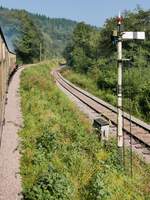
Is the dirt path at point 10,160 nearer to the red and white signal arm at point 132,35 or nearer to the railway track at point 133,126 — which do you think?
the railway track at point 133,126

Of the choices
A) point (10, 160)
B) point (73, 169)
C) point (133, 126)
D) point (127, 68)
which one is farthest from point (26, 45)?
point (73, 169)

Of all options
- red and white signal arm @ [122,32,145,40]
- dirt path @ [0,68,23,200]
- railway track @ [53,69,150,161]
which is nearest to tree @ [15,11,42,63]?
railway track @ [53,69,150,161]

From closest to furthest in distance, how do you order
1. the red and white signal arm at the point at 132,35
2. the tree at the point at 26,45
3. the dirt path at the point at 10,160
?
the dirt path at the point at 10,160 → the red and white signal arm at the point at 132,35 → the tree at the point at 26,45

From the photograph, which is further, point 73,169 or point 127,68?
point 127,68

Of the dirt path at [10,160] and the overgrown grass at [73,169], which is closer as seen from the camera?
the overgrown grass at [73,169]

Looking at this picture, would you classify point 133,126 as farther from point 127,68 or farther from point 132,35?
point 127,68

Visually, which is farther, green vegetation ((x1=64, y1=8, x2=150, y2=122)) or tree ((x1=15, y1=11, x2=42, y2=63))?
tree ((x1=15, y1=11, x2=42, y2=63))

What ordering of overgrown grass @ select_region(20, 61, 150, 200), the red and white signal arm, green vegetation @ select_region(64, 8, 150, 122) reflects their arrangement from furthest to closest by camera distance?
green vegetation @ select_region(64, 8, 150, 122)
the red and white signal arm
overgrown grass @ select_region(20, 61, 150, 200)

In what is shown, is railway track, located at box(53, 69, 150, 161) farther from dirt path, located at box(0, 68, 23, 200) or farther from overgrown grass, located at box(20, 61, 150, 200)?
dirt path, located at box(0, 68, 23, 200)

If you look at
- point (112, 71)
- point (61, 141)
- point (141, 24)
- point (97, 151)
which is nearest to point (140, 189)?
point (97, 151)

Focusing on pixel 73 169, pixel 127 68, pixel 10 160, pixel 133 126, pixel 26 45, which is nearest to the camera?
pixel 73 169

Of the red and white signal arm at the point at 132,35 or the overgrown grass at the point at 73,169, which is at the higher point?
the red and white signal arm at the point at 132,35

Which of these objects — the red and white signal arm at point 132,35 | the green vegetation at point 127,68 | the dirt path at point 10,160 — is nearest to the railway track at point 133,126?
the green vegetation at point 127,68

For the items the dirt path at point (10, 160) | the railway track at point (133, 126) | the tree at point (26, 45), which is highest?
the tree at point (26, 45)
